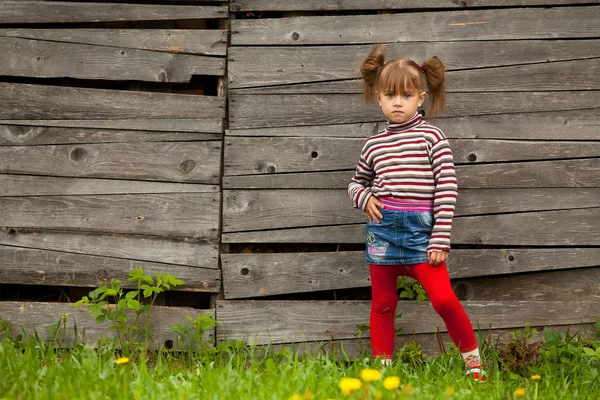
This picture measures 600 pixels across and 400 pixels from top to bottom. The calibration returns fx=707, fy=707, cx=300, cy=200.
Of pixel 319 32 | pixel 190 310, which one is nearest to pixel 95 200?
pixel 190 310

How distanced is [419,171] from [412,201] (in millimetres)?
148

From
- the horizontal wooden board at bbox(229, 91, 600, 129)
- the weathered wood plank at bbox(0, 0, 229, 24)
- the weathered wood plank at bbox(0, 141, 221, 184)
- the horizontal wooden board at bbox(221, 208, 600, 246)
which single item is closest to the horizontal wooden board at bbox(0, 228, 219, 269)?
the weathered wood plank at bbox(0, 141, 221, 184)

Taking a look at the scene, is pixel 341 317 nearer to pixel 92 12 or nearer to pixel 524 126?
pixel 524 126

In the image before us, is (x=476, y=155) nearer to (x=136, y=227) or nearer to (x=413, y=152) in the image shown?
(x=413, y=152)

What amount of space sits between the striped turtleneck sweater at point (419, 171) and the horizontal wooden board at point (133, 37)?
1.28 m

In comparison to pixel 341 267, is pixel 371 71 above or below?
above

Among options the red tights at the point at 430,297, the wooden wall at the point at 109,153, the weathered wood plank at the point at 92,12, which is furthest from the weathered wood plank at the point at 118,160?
the red tights at the point at 430,297

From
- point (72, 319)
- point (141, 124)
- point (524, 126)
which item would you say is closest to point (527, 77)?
point (524, 126)

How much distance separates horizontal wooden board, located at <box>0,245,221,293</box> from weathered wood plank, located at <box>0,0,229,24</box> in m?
1.33

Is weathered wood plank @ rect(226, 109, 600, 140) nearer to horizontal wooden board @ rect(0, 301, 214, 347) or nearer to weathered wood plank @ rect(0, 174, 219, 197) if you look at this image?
weathered wood plank @ rect(0, 174, 219, 197)

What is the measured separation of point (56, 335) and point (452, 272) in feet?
7.42

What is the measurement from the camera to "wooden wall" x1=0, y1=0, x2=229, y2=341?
404 cm

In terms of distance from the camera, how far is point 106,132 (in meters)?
4.05

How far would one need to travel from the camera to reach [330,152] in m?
4.04
